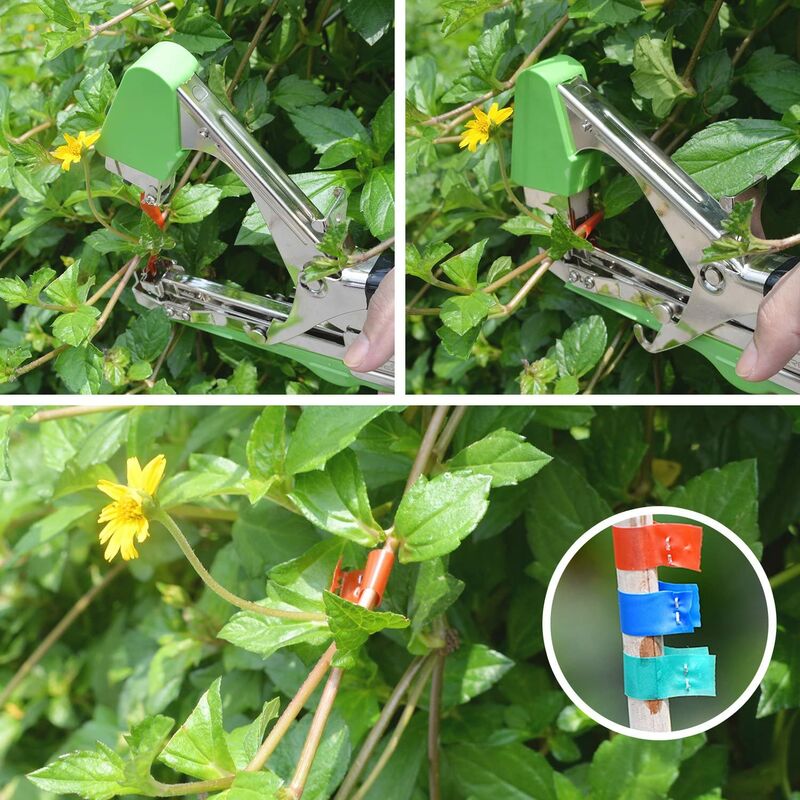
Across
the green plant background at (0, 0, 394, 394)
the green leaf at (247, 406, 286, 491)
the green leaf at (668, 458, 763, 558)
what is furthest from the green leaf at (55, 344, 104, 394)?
the green leaf at (668, 458, 763, 558)

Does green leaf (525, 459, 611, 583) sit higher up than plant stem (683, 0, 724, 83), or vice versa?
plant stem (683, 0, 724, 83)

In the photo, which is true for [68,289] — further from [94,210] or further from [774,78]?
[774,78]

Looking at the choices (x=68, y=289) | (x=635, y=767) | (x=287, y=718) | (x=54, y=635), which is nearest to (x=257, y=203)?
(x=68, y=289)

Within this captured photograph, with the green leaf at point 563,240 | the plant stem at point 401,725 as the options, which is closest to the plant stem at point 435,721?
the plant stem at point 401,725

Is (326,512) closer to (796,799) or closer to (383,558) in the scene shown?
(383,558)

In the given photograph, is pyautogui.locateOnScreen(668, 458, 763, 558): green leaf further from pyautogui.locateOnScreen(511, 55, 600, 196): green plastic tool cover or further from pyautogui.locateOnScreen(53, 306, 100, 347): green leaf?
pyautogui.locateOnScreen(53, 306, 100, 347): green leaf

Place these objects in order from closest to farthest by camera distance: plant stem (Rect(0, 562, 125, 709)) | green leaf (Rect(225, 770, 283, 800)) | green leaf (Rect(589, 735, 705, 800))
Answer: green leaf (Rect(225, 770, 283, 800))
green leaf (Rect(589, 735, 705, 800))
plant stem (Rect(0, 562, 125, 709))

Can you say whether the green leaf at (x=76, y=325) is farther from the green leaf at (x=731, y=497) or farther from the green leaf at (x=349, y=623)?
the green leaf at (x=731, y=497)

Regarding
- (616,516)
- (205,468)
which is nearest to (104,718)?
(205,468)
